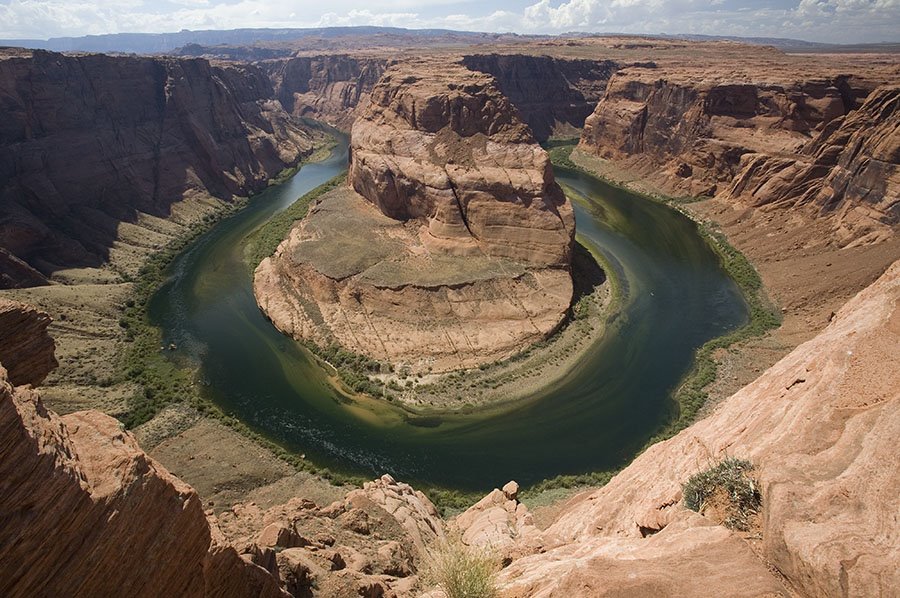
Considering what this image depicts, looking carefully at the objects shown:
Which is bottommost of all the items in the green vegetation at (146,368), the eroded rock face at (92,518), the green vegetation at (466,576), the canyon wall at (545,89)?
the green vegetation at (146,368)

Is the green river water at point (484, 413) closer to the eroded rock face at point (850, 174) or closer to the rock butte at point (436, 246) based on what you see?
the rock butte at point (436, 246)

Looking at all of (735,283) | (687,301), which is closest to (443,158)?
(687,301)

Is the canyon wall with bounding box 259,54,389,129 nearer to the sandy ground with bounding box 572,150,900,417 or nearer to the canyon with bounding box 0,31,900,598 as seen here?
the canyon with bounding box 0,31,900,598

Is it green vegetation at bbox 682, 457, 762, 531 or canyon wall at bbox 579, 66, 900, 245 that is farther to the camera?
canyon wall at bbox 579, 66, 900, 245

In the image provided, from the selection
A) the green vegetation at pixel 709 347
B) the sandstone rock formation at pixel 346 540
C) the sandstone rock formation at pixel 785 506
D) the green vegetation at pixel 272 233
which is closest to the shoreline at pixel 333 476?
the green vegetation at pixel 709 347

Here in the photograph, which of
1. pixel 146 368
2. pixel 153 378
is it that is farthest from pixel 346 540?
pixel 146 368

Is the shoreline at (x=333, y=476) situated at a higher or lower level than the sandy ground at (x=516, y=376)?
lower

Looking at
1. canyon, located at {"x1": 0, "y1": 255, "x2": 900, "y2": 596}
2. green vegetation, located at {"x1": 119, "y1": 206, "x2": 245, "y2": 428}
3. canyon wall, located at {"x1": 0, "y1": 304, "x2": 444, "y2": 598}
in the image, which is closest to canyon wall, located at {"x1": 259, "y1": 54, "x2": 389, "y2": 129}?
green vegetation, located at {"x1": 119, "y1": 206, "x2": 245, "y2": 428}

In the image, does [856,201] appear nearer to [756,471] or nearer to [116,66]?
[756,471]

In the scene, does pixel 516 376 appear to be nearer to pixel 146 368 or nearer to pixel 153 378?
pixel 153 378
